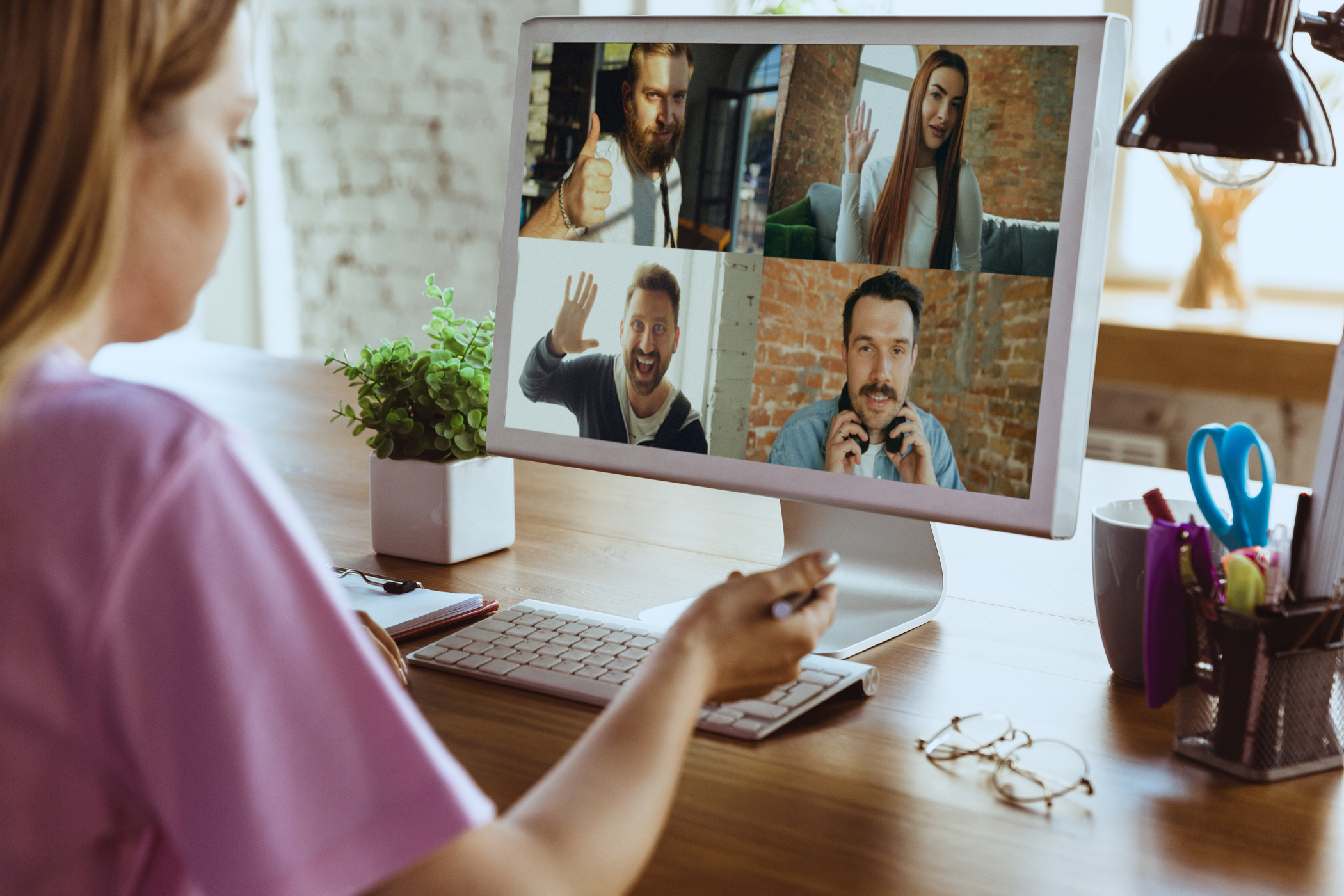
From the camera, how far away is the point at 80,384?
447 millimetres

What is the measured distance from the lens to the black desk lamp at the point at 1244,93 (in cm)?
84

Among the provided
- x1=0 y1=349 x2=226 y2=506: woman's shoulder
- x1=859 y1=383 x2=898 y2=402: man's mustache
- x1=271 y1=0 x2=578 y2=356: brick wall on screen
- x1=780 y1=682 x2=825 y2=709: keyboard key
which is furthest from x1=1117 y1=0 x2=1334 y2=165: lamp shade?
x1=271 y1=0 x2=578 y2=356: brick wall on screen

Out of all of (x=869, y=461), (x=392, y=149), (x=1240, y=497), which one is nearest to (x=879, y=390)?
(x=869, y=461)

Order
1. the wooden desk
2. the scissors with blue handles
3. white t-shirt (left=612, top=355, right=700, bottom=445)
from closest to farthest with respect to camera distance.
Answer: the wooden desk → the scissors with blue handles → white t-shirt (left=612, top=355, right=700, bottom=445)

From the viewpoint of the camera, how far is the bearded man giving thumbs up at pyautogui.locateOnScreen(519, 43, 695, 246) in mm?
1023

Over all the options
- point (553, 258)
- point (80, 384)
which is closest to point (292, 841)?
point (80, 384)

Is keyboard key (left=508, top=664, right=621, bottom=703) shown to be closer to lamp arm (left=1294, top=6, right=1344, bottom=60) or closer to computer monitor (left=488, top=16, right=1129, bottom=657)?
computer monitor (left=488, top=16, right=1129, bottom=657)

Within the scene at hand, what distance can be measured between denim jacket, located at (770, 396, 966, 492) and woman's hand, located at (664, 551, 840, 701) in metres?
0.21

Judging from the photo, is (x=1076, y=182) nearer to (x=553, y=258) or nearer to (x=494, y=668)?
(x=553, y=258)

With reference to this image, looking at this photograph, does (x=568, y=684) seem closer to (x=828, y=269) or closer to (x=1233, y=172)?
(x=828, y=269)

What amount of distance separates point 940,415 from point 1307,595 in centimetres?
28

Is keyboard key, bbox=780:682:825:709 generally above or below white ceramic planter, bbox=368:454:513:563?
below

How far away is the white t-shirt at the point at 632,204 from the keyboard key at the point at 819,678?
39 cm

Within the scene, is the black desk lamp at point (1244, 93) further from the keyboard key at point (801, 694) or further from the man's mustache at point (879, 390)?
the keyboard key at point (801, 694)
